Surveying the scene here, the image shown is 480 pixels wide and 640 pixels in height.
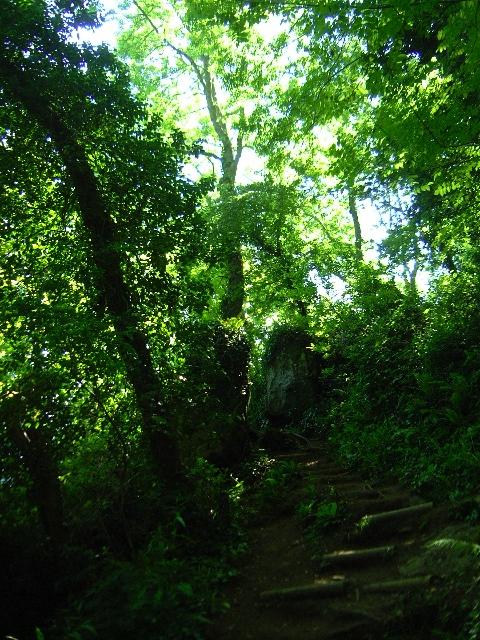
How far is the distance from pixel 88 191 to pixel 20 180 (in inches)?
A: 42.2

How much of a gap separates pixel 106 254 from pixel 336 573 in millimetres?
5609

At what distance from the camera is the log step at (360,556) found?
5.08m

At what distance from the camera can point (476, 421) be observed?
672 centimetres

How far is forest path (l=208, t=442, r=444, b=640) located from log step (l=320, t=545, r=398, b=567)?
0.01 metres

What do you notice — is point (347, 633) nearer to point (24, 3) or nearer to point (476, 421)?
point (476, 421)

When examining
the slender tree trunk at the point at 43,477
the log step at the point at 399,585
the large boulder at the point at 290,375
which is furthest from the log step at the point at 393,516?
the large boulder at the point at 290,375

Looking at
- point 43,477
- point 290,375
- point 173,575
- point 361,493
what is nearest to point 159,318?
point 43,477

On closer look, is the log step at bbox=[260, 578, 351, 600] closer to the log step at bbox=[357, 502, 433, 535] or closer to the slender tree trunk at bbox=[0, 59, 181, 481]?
the log step at bbox=[357, 502, 433, 535]

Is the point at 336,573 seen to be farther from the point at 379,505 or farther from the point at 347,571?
the point at 379,505

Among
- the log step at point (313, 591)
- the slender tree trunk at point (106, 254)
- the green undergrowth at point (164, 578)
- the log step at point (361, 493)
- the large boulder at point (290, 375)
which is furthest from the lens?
the large boulder at point (290, 375)

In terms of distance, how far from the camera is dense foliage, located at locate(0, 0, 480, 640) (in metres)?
4.69

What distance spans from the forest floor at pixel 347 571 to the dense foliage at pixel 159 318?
319 mm

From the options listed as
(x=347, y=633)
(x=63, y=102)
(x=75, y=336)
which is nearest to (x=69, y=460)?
(x=75, y=336)

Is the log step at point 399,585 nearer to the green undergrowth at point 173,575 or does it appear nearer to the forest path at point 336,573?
the forest path at point 336,573
